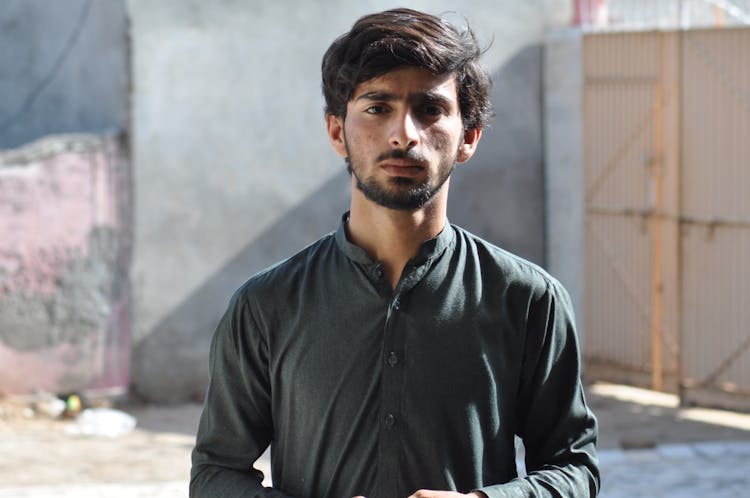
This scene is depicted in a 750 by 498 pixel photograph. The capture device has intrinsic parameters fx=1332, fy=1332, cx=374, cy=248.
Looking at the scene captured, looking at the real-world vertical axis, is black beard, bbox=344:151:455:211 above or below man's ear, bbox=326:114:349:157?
below

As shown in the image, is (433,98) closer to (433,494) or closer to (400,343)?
(400,343)

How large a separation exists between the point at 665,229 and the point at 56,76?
4597 millimetres

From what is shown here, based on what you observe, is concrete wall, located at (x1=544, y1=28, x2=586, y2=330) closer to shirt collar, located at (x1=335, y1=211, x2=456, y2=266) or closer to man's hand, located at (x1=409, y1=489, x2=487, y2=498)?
shirt collar, located at (x1=335, y1=211, x2=456, y2=266)

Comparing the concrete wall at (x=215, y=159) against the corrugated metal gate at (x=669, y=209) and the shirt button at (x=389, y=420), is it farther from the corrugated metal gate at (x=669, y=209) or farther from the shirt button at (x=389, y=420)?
the shirt button at (x=389, y=420)

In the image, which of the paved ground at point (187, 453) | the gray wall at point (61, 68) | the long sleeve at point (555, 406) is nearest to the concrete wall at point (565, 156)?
the paved ground at point (187, 453)

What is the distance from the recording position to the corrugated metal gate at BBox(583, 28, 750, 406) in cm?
898

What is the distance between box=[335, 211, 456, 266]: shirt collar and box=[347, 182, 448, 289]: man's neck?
0.01 metres

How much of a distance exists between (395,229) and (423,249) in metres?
0.06

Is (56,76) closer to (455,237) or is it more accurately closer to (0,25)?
(0,25)

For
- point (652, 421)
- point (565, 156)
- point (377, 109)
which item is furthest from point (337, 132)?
point (565, 156)

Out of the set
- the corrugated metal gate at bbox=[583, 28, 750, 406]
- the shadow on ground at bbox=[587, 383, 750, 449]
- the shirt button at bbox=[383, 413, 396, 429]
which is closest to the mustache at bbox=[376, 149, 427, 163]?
the shirt button at bbox=[383, 413, 396, 429]

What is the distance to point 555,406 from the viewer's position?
7.55 feet

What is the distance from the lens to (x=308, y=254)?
240 cm

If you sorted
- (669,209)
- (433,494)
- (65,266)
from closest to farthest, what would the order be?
(433,494)
(65,266)
(669,209)
